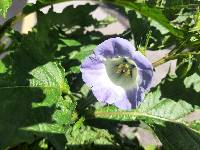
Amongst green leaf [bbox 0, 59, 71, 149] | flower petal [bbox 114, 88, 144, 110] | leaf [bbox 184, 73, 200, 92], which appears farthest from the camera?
leaf [bbox 184, 73, 200, 92]

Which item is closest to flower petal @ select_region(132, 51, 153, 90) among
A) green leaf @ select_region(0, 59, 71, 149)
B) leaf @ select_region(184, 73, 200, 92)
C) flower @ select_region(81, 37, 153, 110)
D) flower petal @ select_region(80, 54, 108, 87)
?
flower @ select_region(81, 37, 153, 110)

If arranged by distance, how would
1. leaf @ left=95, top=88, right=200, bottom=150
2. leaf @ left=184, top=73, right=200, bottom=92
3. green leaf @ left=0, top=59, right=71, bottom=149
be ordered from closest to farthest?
1. green leaf @ left=0, top=59, right=71, bottom=149
2. leaf @ left=95, top=88, right=200, bottom=150
3. leaf @ left=184, top=73, right=200, bottom=92

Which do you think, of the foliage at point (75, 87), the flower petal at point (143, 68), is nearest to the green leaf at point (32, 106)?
the foliage at point (75, 87)

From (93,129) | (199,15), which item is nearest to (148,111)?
(93,129)

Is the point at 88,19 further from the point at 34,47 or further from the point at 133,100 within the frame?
the point at 133,100

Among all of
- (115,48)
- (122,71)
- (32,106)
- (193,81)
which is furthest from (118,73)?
(193,81)

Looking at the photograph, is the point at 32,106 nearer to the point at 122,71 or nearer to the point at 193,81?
the point at 122,71

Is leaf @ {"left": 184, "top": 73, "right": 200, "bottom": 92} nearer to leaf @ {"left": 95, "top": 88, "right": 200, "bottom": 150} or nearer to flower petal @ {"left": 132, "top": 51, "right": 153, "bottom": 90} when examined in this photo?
leaf @ {"left": 95, "top": 88, "right": 200, "bottom": 150}

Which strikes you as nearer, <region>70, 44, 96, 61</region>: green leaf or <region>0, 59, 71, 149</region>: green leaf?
<region>0, 59, 71, 149</region>: green leaf
